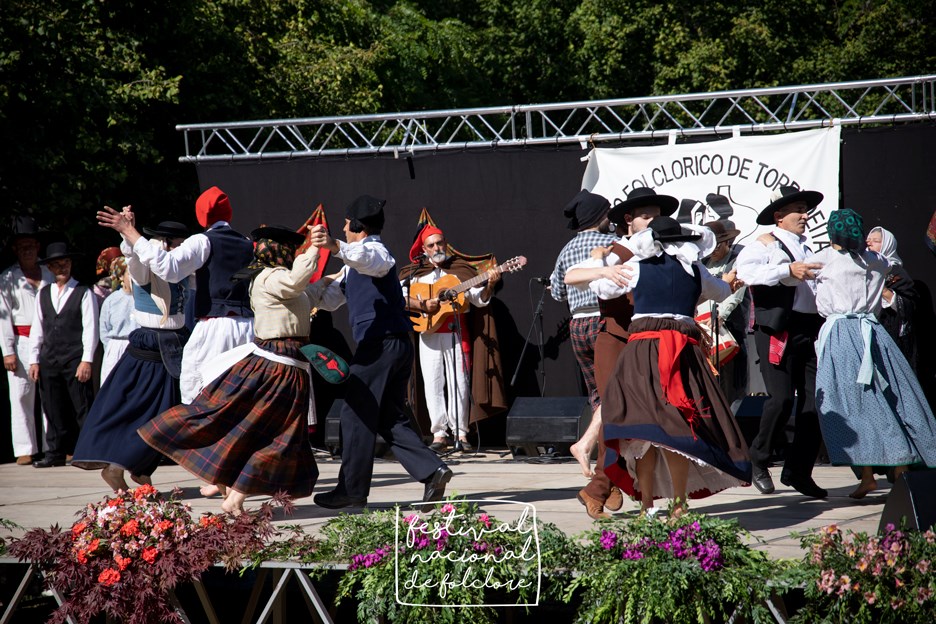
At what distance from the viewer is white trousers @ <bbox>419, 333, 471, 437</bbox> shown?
30.2ft

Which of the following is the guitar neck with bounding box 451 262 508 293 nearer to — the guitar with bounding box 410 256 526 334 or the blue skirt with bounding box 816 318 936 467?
the guitar with bounding box 410 256 526 334

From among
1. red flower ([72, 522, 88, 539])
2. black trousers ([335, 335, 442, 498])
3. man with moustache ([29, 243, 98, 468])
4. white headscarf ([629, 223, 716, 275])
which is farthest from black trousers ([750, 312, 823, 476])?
man with moustache ([29, 243, 98, 468])

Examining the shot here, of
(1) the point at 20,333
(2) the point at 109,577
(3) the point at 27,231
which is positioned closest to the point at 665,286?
(2) the point at 109,577

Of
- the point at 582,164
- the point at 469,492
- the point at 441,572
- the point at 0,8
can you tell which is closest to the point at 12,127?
the point at 0,8

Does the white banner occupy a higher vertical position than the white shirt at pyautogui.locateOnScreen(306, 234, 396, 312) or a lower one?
higher

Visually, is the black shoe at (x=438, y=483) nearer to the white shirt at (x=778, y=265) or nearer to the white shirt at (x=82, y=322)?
the white shirt at (x=778, y=265)

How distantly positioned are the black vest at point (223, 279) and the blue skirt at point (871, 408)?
310 cm

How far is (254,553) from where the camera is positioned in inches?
164

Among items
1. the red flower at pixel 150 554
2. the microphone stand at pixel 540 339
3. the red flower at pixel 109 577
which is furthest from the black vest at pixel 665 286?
the microphone stand at pixel 540 339

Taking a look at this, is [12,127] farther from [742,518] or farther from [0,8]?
[742,518]

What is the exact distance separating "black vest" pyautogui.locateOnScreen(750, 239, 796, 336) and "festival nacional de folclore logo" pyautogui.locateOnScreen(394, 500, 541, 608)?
106 inches

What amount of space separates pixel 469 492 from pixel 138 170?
8.14 metres

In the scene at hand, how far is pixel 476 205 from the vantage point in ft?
31.1

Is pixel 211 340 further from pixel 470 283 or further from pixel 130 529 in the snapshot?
pixel 470 283
